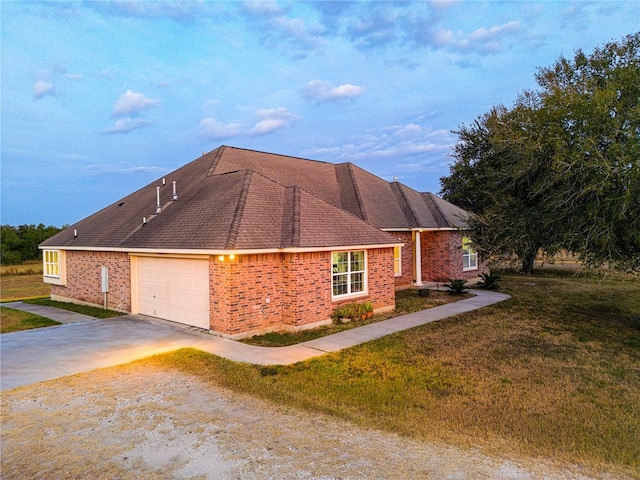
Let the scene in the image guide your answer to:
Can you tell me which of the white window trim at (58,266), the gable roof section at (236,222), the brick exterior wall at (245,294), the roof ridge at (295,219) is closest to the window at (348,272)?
the gable roof section at (236,222)

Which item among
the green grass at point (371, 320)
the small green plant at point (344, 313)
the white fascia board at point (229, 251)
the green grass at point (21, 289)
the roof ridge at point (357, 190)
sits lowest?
the green grass at point (21, 289)

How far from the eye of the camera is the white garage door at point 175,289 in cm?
1162

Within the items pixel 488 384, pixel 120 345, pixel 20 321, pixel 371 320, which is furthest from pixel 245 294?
pixel 20 321

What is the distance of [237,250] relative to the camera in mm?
10359

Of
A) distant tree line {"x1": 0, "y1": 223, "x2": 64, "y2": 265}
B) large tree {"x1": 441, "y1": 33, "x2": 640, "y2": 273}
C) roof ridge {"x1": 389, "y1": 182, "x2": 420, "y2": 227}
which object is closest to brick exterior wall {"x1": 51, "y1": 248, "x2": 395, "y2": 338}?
large tree {"x1": 441, "y1": 33, "x2": 640, "y2": 273}

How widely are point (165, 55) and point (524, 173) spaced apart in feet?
51.8

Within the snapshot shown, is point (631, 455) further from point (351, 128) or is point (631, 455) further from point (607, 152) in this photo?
point (351, 128)

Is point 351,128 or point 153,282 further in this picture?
point 351,128

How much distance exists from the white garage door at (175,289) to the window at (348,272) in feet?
13.8

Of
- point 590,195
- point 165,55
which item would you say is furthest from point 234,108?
point 590,195

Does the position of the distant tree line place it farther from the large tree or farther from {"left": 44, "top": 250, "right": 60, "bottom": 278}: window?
the large tree

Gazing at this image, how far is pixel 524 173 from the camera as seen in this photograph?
12.2m

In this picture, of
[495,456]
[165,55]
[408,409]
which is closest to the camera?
[495,456]

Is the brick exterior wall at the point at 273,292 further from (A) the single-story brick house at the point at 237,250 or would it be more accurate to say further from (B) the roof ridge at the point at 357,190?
(B) the roof ridge at the point at 357,190
